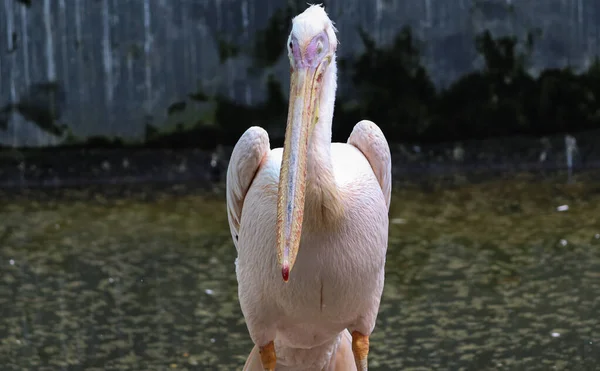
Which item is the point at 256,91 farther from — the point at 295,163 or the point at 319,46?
the point at 295,163

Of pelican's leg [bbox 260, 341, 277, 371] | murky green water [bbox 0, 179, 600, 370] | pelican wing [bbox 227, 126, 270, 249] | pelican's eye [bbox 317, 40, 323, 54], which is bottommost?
murky green water [bbox 0, 179, 600, 370]

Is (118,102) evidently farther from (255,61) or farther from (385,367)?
(385,367)

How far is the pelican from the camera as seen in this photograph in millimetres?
2846

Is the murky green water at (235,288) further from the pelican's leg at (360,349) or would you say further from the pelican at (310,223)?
the pelican at (310,223)

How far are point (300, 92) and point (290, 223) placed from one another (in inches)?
16.6

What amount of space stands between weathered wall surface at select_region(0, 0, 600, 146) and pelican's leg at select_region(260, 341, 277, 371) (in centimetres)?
501

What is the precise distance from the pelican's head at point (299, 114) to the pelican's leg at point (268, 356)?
72 centimetres

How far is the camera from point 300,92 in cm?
285

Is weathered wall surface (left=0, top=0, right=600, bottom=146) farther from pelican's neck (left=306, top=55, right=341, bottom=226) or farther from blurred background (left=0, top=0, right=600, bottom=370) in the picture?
pelican's neck (left=306, top=55, right=341, bottom=226)

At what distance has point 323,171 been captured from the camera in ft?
9.62

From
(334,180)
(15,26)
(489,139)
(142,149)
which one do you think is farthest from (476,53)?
(334,180)

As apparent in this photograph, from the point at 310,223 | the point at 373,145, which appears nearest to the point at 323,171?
the point at 310,223

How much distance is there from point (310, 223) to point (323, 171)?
16cm

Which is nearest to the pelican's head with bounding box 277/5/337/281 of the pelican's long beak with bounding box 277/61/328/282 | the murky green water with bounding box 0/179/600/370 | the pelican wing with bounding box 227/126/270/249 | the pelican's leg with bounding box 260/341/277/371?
the pelican's long beak with bounding box 277/61/328/282
